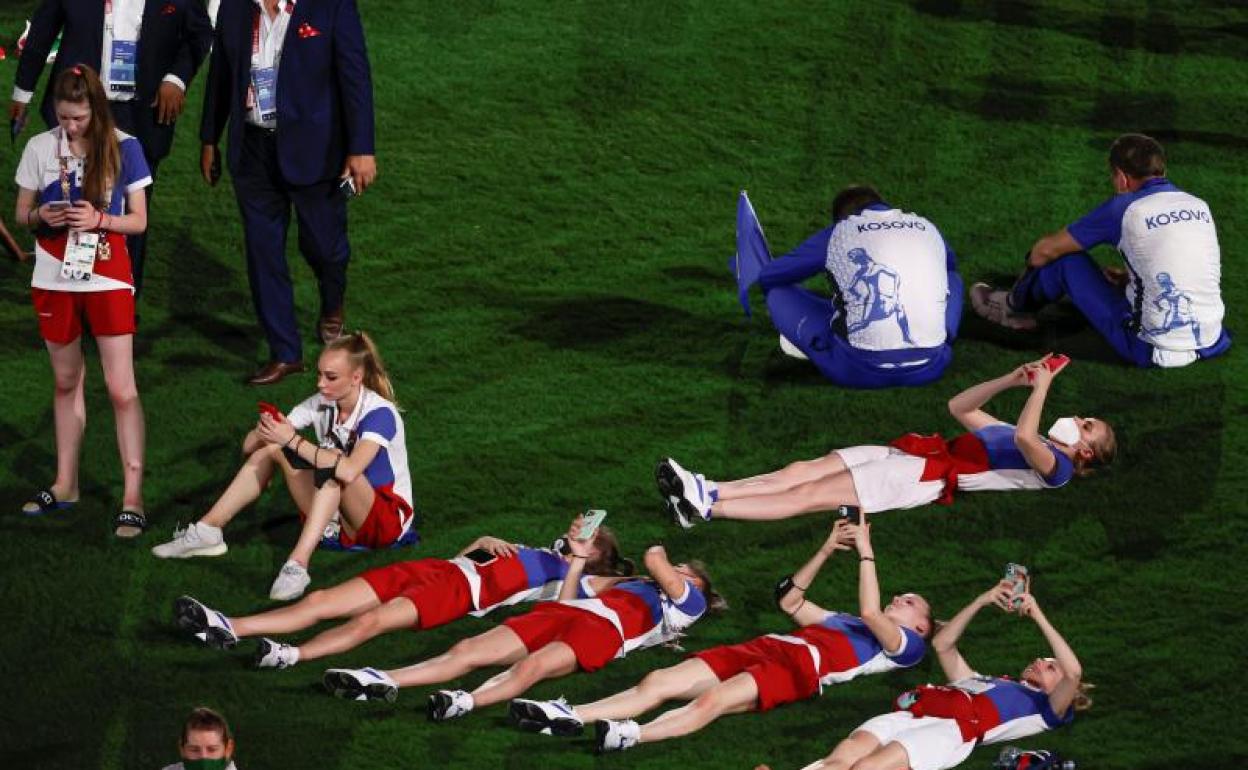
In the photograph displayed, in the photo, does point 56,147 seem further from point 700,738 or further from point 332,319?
point 700,738

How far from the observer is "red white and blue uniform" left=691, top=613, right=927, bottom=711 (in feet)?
33.4

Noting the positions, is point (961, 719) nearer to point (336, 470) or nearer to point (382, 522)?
point (382, 522)

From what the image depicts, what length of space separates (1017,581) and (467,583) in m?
2.13

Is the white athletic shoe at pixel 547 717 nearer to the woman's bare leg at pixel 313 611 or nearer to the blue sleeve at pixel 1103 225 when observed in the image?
the woman's bare leg at pixel 313 611

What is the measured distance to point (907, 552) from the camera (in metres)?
11.2

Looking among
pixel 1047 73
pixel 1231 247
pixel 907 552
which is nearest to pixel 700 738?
pixel 907 552

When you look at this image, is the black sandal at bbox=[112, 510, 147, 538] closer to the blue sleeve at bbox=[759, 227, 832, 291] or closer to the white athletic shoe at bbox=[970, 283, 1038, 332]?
the blue sleeve at bbox=[759, 227, 832, 291]

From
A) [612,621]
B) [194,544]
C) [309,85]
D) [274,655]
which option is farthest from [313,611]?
[309,85]

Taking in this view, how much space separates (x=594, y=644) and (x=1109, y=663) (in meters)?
1.99

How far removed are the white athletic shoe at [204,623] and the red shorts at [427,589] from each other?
0.62 m

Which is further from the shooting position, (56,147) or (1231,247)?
(1231,247)

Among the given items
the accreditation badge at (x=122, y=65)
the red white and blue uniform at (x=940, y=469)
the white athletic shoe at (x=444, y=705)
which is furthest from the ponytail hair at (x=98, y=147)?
the red white and blue uniform at (x=940, y=469)

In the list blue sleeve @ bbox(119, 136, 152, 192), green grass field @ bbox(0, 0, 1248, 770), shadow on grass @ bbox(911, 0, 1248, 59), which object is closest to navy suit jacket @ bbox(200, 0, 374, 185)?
green grass field @ bbox(0, 0, 1248, 770)

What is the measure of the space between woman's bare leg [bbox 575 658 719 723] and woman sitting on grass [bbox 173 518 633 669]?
2.43ft
